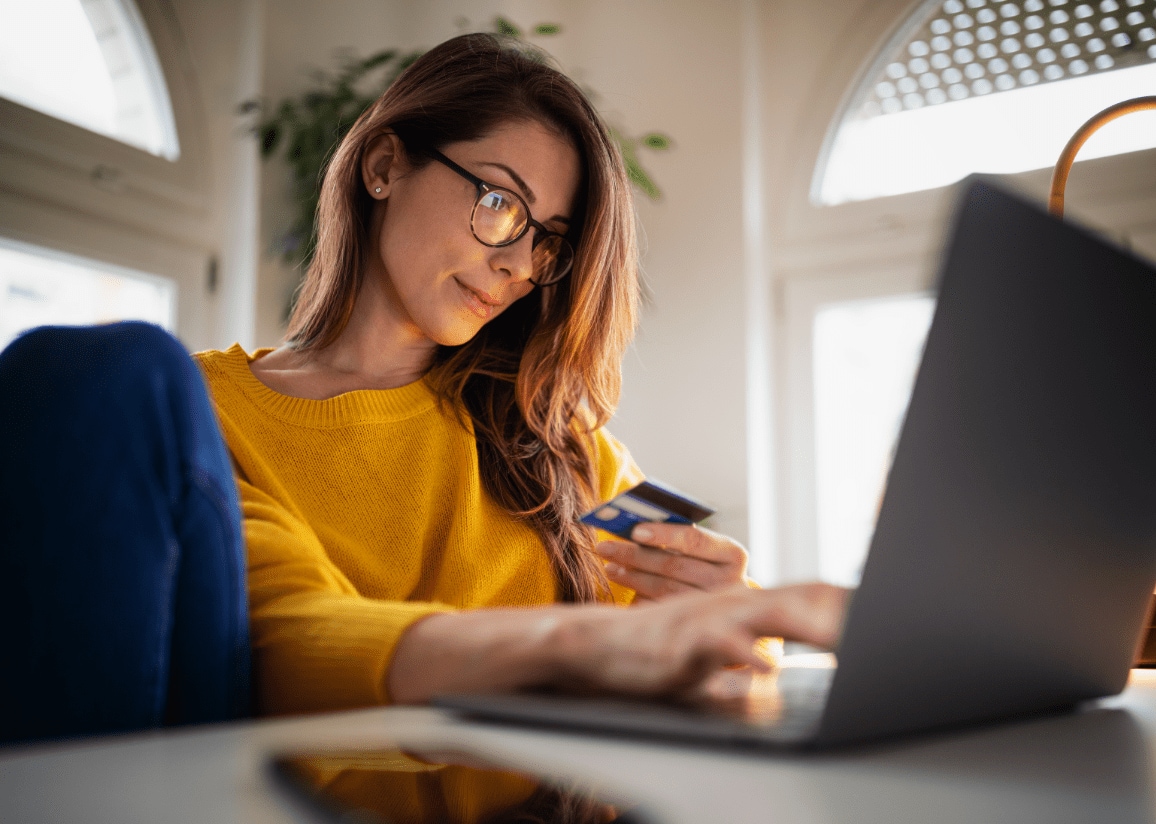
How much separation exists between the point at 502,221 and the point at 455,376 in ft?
0.69

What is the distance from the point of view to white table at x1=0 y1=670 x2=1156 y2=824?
248mm

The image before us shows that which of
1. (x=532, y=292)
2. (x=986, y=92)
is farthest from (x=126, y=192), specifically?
(x=986, y=92)

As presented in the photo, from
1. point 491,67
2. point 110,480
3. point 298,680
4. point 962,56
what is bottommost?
point 298,680

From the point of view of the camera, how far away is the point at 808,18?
317 cm

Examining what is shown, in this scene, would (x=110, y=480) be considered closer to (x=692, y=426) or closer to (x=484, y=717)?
(x=484, y=717)

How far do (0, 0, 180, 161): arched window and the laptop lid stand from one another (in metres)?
2.65

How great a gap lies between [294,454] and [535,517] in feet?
0.94

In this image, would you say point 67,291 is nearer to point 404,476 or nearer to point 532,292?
point 532,292

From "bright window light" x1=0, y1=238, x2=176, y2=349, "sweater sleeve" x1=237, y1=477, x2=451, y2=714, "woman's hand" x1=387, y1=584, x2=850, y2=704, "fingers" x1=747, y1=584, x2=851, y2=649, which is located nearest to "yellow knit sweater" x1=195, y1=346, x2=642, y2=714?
"sweater sleeve" x1=237, y1=477, x2=451, y2=714

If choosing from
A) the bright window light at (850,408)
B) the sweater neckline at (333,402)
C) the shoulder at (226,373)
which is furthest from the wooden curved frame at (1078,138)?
the bright window light at (850,408)

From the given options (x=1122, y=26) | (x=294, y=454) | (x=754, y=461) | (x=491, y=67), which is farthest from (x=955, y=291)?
(x=1122, y=26)

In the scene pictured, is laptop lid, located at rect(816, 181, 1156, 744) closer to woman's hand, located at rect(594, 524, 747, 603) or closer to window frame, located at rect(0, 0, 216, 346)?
woman's hand, located at rect(594, 524, 747, 603)

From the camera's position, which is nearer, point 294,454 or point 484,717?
point 484,717

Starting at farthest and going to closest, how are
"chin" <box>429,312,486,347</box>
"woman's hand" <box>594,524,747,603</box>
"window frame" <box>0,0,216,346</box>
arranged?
"window frame" <box>0,0,216,346</box> < "chin" <box>429,312,486,347</box> < "woman's hand" <box>594,524,747,603</box>
